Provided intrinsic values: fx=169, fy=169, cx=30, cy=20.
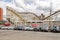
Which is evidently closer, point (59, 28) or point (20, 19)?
point (59, 28)

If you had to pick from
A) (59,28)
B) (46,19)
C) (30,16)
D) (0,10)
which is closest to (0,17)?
(0,10)

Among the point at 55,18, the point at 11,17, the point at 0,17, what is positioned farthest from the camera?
the point at 0,17

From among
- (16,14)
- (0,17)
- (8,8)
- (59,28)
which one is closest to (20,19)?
(16,14)

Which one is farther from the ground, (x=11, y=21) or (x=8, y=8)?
(x=8, y=8)

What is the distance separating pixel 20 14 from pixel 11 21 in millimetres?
5600

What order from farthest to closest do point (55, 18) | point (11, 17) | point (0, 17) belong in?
1. point (0, 17)
2. point (11, 17)
3. point (55, 18)

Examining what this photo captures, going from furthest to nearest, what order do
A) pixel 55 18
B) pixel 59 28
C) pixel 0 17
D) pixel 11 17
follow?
pixel 0 17 < pixel 11 17 < pixel 55 18 < pixel 59 28

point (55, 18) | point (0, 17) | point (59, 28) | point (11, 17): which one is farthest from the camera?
point (0, 17)

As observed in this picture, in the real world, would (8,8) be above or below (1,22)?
above

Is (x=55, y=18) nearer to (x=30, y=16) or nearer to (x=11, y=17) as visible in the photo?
(x=30, y=16)

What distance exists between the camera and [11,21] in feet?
267

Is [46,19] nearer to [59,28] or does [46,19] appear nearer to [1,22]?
[1,22]

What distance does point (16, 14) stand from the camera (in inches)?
3103

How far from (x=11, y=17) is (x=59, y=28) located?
40.5m
